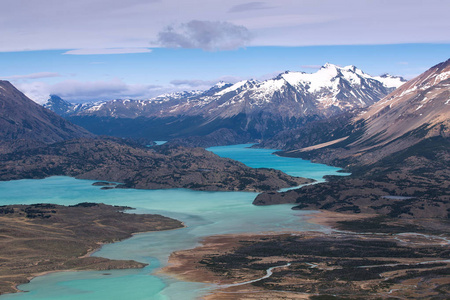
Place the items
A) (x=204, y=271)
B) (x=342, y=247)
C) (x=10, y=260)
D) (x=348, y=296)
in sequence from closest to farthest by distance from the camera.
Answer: (x=348, y=296)
(x=204, y=271)
(x=10, y=260)
(x=342, y=247)

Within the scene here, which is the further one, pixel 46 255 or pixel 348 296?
pixel 46 255

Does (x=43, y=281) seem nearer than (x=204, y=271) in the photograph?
Yes

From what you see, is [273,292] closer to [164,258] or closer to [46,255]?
[164,258]

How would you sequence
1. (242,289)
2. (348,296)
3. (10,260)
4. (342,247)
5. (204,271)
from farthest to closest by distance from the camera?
(342,247) < (10,260) < (204,271) < (242,289) < (348,296)

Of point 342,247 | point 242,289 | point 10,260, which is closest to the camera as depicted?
point 242,289

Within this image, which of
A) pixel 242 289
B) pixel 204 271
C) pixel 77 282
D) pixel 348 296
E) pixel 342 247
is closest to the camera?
pixel 348 296

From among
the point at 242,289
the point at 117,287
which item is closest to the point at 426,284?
the point at 242,289

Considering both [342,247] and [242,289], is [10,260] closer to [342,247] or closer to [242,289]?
[242,289]

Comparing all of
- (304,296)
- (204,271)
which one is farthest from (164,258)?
(304,296)
